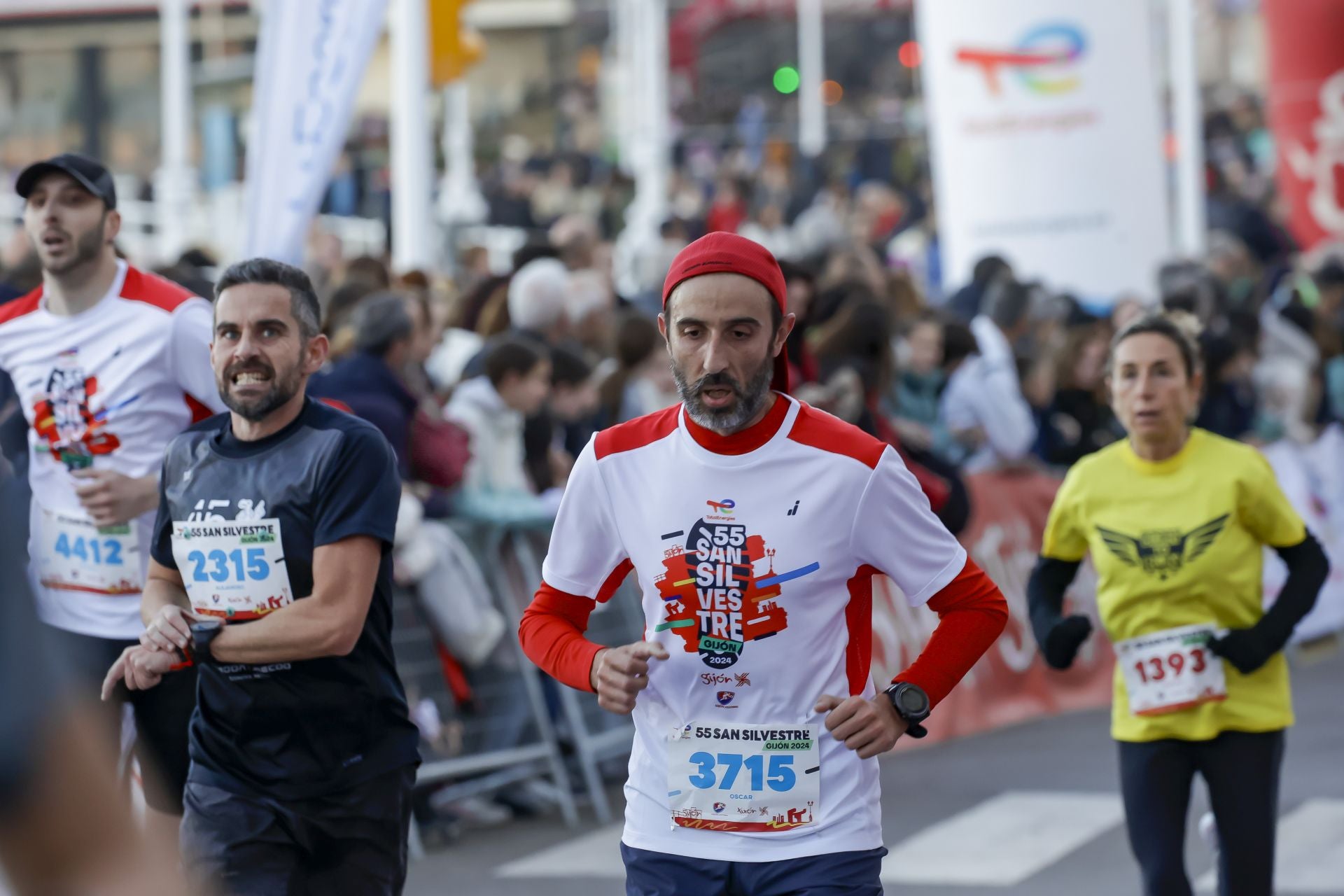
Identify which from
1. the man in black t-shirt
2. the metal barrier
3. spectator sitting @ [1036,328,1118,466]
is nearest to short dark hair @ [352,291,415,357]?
the metal barrier

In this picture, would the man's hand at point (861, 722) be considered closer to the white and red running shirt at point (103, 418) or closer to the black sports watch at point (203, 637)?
the black sports watch at point (203, 637)

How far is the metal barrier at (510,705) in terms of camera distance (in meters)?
9.03

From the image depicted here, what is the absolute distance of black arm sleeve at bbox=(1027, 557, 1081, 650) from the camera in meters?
6.21

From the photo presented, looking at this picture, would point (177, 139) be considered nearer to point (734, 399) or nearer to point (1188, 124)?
point (1188, 124)

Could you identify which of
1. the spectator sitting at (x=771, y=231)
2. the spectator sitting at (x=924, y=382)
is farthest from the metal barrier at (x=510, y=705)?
the spectator sitting at (x=771, y=231)

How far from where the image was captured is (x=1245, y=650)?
238 inches

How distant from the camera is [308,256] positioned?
14758 mm

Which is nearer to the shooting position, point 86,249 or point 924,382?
point 86,249

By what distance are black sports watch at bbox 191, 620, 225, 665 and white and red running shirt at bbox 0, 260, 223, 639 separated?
1.04m

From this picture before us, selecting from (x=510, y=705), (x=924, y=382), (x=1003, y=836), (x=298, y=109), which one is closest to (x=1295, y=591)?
(x=1003, y=836)

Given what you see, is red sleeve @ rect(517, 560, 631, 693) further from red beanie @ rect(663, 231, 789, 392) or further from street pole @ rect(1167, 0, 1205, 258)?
street pole @ rect(1167, 0, 1205, 258)

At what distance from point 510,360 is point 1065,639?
13.2 feet

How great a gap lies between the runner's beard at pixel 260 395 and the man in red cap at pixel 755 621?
40.7 inches

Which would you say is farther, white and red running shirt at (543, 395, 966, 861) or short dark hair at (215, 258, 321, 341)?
short dark hair at (215, 258, 321, 341)
